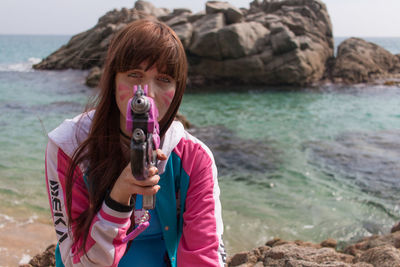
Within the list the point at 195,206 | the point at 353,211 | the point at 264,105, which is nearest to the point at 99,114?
the point at 195,206

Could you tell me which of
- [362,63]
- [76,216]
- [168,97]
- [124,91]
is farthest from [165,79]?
[362,63]

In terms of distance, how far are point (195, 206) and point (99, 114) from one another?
0.65 metres

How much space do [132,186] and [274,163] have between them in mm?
7804

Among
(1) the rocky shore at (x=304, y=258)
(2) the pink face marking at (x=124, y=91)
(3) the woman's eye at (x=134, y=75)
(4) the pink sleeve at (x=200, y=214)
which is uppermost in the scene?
(3) the woman's eye at (x=134, y=75)

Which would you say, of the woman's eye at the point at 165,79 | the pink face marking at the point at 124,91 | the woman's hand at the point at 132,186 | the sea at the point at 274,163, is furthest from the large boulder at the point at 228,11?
the woman's hand at the point at 132,186

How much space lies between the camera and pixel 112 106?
1.77m

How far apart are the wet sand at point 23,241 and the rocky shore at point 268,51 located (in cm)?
1517

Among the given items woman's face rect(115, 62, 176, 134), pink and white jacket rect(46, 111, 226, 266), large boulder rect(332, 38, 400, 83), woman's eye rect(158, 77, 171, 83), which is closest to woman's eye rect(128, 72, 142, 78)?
woman's face rect(115, 62, 176, 134)

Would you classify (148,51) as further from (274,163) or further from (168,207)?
(274,163)

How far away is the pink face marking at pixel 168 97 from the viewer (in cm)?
168

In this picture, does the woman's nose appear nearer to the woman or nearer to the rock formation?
the woman

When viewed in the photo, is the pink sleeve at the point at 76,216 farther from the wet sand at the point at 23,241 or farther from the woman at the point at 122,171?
the wet sand at the point at 23,241

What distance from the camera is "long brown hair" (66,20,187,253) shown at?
163 cm

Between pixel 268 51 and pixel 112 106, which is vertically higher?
pixel 112 106
